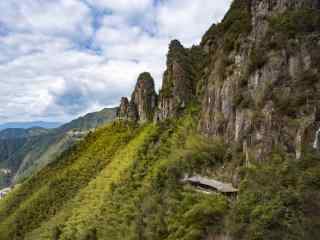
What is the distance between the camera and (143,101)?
105188 millimetres

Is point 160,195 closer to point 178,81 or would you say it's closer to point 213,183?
point 213,183

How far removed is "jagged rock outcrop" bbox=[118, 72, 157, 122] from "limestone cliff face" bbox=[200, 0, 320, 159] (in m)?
54.0

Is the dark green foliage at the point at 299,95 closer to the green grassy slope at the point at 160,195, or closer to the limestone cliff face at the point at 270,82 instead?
the limestone cliff face at the point at 270,82

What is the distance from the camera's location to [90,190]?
71188 millimetres

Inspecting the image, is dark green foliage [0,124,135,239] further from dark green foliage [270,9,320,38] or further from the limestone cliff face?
dark green foliage [270,9,320,38]

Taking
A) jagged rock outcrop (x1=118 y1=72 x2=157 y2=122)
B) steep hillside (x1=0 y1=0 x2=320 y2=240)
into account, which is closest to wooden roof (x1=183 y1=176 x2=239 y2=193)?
steep hillside (x1=0 y1=0 x2=320 y2=240)

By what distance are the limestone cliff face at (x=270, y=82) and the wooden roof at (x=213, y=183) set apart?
12.9ft

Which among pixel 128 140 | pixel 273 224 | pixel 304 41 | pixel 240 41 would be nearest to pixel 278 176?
pixel 273 224

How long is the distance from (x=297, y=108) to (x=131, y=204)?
2981 cm

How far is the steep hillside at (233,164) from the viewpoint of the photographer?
26812 mm

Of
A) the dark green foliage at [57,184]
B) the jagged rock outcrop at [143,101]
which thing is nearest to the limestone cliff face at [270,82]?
the dark green foliage at [57,184]

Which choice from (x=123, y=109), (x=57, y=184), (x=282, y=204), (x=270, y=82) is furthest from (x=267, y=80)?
(x=123, y=109)

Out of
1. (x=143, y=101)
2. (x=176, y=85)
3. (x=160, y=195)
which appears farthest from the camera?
(x=143, y=101)

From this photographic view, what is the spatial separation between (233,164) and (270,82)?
9631mm
